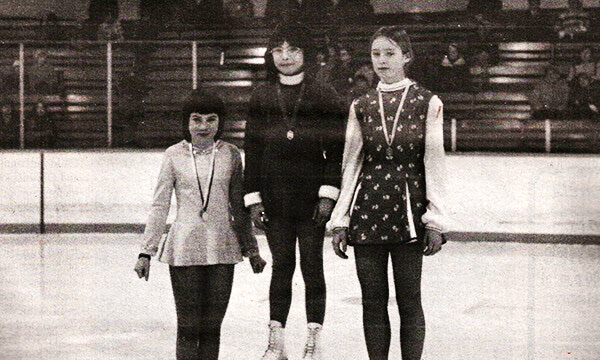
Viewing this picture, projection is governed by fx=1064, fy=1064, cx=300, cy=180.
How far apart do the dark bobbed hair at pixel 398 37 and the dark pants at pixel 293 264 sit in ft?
0.77

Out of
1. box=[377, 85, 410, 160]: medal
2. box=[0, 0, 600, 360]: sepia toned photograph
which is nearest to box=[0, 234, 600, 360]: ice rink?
box=[0, 0, 600, 360]: sepia toned photograph

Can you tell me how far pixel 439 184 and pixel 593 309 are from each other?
338 millimetres

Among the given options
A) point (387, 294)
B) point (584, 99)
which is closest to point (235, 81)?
point (387, 294)

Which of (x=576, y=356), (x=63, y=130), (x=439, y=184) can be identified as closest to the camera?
(x=439, y=184)

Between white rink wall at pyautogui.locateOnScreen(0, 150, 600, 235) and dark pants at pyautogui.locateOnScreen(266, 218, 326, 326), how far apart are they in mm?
138

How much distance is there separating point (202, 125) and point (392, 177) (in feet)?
0.75

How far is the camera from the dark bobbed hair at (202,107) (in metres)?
1.24

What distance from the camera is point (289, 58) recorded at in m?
1.25

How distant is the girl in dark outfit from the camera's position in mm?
1234

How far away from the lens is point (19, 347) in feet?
4.36

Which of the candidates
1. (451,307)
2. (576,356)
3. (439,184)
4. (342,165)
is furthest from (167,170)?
(576,356)

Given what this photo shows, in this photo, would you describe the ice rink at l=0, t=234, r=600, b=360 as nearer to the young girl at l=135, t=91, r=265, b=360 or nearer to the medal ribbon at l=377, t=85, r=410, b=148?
the young girl at l=135, t=91, r=265, b=360

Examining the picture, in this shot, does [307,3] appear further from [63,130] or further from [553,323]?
[553,323]

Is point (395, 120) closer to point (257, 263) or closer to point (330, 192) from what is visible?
point (330, 192)
